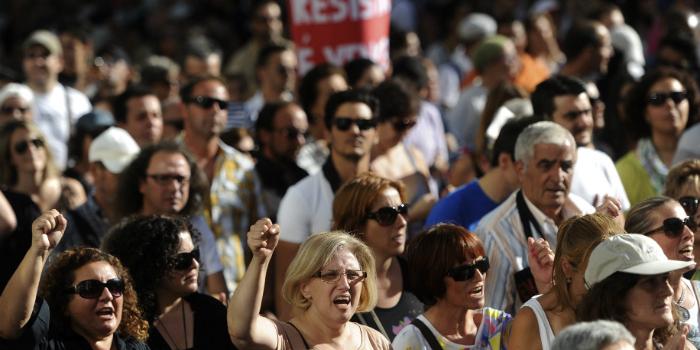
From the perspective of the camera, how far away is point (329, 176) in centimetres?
784

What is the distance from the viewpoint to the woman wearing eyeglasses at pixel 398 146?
8.62 metres

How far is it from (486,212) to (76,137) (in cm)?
338

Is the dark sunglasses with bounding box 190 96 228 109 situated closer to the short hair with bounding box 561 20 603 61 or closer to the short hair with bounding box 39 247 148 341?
the short hair with bounding box 39 247 148 341

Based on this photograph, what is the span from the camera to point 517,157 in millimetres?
7184

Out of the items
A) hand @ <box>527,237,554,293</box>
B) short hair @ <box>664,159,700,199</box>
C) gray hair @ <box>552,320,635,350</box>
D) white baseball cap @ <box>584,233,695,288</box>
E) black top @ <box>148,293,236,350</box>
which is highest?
white baseball cap @ <box>584,233,695,288</box>

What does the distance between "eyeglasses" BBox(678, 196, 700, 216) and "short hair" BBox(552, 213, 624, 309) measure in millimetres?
1186

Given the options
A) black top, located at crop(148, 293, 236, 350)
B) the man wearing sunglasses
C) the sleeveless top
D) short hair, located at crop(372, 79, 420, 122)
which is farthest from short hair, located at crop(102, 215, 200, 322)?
short hair, located at crop(372, 79, 420, 122)

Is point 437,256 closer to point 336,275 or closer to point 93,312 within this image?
point 336,275

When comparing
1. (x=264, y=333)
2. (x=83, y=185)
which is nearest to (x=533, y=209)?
(x=264, y=333)

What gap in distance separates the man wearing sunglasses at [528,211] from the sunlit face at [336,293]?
1.05 meters

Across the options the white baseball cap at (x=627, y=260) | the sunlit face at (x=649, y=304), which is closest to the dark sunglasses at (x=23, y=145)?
the white baseball cap at (x=627, y=260)

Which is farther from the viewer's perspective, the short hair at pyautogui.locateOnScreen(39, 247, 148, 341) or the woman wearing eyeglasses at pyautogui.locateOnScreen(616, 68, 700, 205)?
the woman wearing eyeglasses at pyautogui.locateOnScreen(616, 68, 700, 205)

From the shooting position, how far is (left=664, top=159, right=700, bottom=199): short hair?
7.22 m

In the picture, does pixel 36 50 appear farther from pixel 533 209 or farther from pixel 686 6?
pixel 686 6
